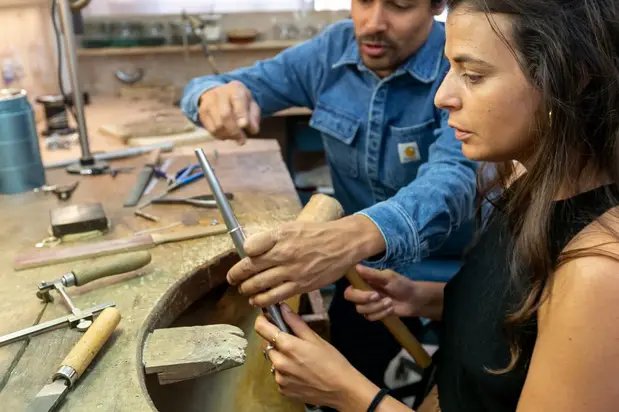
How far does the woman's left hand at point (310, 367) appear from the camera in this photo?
90 cm

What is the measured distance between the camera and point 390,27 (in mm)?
1310

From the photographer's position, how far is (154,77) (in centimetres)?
280

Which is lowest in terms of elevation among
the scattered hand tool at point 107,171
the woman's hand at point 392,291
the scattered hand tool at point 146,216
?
the woman's hand at point 392,291

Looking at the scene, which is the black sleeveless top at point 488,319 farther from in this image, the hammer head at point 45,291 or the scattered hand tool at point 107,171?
the scattered hand tool at point 107,171

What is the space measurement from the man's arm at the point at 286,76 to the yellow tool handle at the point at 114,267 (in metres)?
0.65

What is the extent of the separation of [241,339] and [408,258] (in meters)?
0.36

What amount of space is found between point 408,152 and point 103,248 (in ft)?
2.45

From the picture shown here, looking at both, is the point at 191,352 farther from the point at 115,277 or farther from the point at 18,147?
the point at 18,147

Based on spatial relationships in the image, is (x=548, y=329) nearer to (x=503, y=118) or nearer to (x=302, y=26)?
(x=503, y=118)

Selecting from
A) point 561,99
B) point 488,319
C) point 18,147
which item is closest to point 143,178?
point 18,147

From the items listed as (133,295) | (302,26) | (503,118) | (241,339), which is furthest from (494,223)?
(302,26)

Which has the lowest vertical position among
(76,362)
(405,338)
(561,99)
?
(405,338)

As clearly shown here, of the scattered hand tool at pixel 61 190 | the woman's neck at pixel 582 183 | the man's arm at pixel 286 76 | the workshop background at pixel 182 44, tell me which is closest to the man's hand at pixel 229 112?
the man's arm at pixel 286 76

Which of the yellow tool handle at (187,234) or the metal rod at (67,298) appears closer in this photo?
the metal rod at (67,298)
